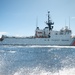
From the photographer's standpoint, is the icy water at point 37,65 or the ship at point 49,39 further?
the ship at point 49,39

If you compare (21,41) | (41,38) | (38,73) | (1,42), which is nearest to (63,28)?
(41,38)

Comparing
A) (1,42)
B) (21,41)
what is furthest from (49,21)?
(1,42)

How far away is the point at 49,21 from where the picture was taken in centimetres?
8781

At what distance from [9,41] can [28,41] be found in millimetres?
8623

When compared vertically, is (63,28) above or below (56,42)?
above

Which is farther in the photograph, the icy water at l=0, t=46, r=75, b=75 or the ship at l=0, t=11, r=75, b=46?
the ship at l=0, t=11, r=75, b=46

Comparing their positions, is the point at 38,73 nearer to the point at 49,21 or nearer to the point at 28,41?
the point at 28,41

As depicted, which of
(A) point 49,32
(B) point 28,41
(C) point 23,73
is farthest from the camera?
(A) point 49,32

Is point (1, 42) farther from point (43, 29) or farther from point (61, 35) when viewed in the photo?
point (61, 35)

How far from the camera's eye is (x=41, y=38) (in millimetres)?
81812

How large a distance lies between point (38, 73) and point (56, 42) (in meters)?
69.1

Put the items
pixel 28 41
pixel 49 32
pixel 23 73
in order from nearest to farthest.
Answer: pixel 23 73 < pixel 28 41 < pixel 49 32

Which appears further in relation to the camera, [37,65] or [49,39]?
[49,39]

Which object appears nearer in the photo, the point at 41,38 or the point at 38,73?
the point at 38,73
